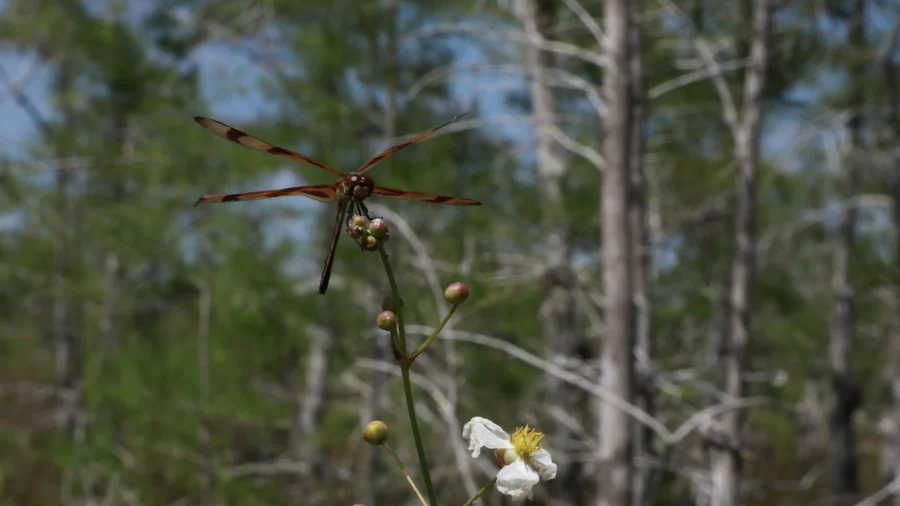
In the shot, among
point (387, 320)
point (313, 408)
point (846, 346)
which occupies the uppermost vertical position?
point (387, 320)

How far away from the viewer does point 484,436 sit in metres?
0.62

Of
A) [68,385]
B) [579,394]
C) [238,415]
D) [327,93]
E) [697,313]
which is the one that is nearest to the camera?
[579,394]

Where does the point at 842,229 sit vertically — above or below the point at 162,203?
below

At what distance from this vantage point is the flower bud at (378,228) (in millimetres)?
495

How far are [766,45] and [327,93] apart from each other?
3169 mm

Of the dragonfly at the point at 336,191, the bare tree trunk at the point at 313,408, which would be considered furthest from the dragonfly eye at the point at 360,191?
the bare tree trunk at the point at 313,408

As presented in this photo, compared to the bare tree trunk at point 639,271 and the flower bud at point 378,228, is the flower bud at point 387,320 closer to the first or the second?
the flower bud at point 378,228

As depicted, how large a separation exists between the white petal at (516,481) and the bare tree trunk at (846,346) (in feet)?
16.6

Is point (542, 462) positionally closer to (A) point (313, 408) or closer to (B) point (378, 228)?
(B) point (378, 228)

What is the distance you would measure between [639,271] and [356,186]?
260 centimetres

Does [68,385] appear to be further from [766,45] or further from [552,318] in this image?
[766,45]

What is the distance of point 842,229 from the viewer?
5.24 meters

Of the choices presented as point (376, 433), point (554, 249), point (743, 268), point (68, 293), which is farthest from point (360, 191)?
point (68, 293)

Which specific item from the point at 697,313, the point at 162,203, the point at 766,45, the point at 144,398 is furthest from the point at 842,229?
the point at 162,203
